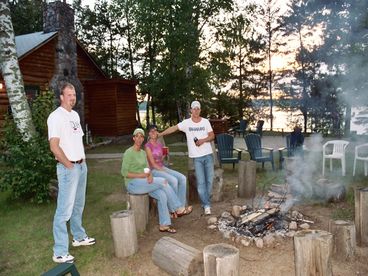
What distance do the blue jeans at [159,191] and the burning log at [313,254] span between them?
226cm

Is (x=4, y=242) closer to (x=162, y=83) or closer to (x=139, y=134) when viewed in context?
(x=139, y=134)

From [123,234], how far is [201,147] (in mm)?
2086

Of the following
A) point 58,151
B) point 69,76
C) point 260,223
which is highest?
point 69,76

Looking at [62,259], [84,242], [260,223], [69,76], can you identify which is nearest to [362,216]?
[260,223]

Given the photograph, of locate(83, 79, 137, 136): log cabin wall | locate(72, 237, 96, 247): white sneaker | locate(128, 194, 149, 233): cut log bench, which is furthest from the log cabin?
locate(72, 237, 96, 247): white sneaker

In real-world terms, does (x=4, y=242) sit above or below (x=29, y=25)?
below

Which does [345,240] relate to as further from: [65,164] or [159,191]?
[65,164]

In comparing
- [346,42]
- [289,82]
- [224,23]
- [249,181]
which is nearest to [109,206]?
[249,181]

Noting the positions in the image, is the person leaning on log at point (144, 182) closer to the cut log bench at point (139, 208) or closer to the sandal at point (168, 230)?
the sandal at point (168, 230)

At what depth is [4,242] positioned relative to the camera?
16.8 ft

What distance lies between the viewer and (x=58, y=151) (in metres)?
3.98

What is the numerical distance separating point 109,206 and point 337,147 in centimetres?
604

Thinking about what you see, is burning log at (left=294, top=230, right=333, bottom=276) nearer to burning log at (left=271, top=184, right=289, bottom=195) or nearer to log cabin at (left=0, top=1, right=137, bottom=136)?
burning log at (left=271, top=184, right=289, bottom=195)

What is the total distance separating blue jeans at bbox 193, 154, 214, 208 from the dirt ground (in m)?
0.38
